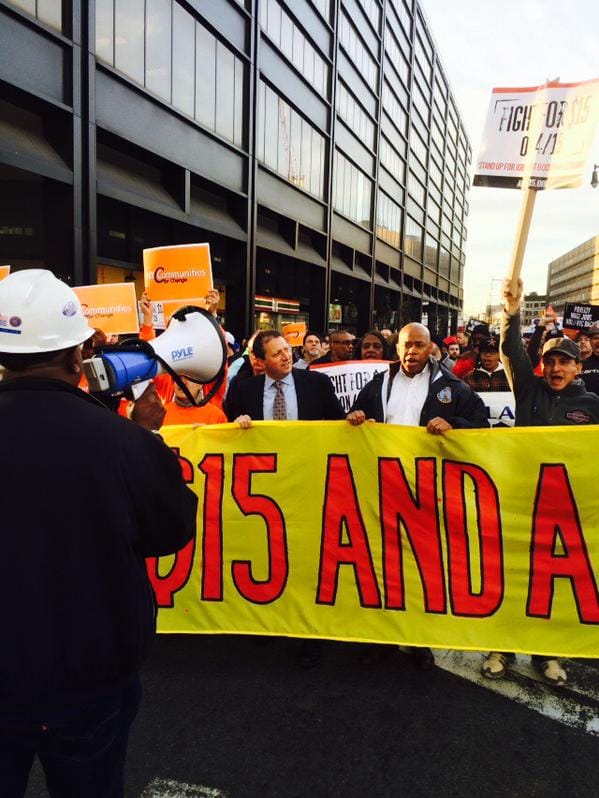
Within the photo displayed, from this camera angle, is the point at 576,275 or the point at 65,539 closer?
the point at 65,539

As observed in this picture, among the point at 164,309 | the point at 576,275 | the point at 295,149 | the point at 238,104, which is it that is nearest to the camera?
the point at 164,309

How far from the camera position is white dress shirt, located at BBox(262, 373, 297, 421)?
409cm

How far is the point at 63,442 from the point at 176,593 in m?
2.22

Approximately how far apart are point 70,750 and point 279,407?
277 centimetres

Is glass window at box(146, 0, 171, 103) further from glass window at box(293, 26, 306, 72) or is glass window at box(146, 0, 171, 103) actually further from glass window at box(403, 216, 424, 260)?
glass window at box(403, 216, 424, 260)

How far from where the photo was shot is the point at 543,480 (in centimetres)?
318

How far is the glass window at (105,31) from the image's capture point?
38.6ft

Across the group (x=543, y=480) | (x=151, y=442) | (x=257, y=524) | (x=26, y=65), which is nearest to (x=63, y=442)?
(x=151, y=442)

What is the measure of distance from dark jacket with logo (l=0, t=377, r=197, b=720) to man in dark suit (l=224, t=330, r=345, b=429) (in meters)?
2.57

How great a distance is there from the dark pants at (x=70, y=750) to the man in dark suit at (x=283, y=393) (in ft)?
8.63

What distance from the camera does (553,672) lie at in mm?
3188

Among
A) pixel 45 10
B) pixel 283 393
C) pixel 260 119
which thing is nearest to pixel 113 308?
pixel 283 393

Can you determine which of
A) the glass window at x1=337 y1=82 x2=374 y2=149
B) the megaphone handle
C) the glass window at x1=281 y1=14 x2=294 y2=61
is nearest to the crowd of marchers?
the megaphone handle

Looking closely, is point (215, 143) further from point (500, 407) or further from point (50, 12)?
point (500, 407)
